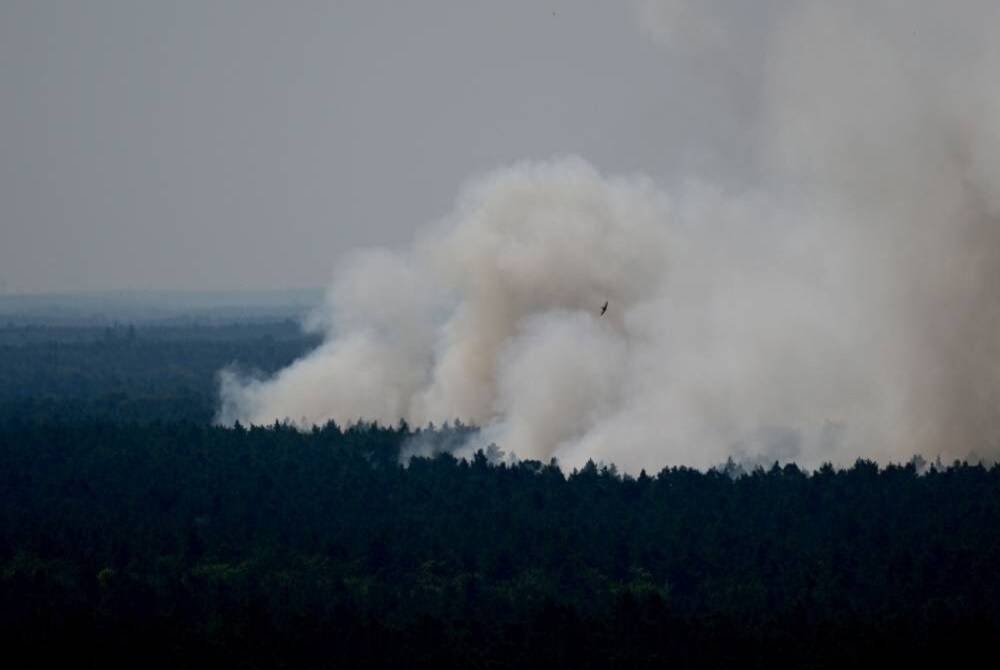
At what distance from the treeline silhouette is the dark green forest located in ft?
0.72

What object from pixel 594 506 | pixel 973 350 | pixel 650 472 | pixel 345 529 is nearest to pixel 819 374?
pixel 973 350

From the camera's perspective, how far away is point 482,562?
10956cm

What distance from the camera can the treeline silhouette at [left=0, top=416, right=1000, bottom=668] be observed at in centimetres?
8712

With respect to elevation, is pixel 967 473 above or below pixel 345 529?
above

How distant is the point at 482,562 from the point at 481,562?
0.29ft

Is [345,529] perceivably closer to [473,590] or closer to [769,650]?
[473,590]

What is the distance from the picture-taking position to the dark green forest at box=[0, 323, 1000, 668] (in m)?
87.1

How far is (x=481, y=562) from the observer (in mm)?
109625

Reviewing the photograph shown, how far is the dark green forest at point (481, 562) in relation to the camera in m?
87.1

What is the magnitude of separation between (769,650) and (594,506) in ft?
123

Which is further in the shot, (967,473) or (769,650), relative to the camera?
(967,473)

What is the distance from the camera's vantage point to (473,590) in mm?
103125

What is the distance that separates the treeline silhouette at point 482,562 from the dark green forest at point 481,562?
0.22m

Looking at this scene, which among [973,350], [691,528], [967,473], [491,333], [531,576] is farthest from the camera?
[491,333]
